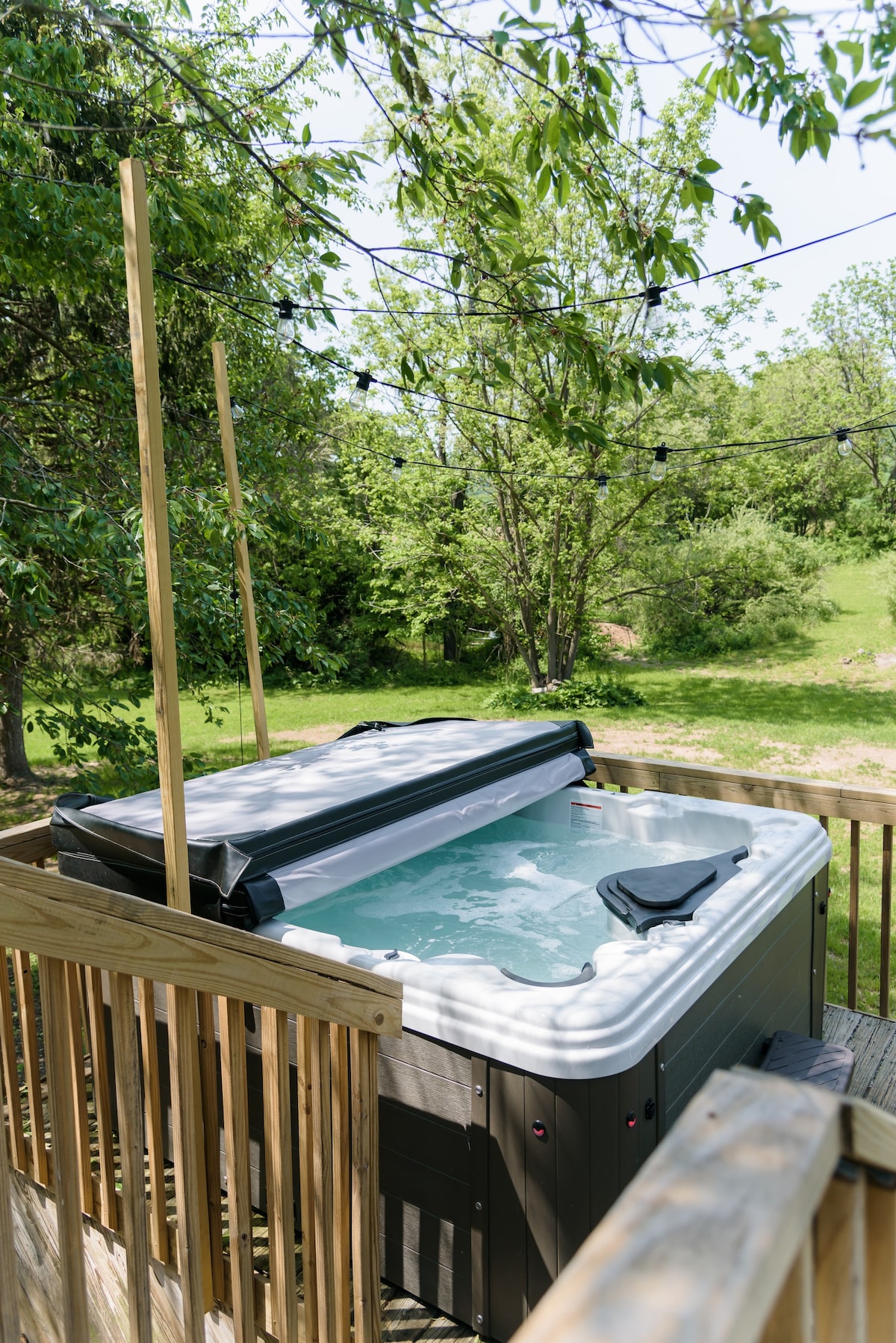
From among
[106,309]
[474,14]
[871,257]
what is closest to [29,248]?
[106,309]

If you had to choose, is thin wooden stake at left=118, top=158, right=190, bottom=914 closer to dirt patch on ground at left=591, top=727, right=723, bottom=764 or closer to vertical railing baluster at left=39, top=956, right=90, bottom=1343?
vertical railing baluster at left=39, top=956, right=90, bottom=1343

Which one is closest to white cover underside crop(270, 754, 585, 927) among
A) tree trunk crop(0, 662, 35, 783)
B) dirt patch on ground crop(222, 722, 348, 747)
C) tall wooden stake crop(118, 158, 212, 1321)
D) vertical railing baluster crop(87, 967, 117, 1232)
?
tall wooden stake crop(118, 158, 212, 1321)

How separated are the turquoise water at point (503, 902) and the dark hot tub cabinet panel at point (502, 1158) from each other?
603 mm

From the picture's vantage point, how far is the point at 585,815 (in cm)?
340

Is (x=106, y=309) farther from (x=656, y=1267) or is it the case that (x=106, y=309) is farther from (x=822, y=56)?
(x=656, y=1267)

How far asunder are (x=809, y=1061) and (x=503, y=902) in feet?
3.38

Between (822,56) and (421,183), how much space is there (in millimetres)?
963

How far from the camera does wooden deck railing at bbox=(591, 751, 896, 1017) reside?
2.85 m

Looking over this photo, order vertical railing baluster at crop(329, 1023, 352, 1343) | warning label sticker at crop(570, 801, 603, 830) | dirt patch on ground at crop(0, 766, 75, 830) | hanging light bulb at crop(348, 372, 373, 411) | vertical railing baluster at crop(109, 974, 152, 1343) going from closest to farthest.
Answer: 1. vertical railing baluster at crop(109, 974, 152, 1343)
2. vertical railing baluster at crop(329, 1023, 352, 1343)
3. warning label sticker at crop(570, 801, 603, 830)
4. hanging light bulb at crop(348, 372, 373, 411)
5. dirt patch on ground at crop(0, 766, 75, 830)

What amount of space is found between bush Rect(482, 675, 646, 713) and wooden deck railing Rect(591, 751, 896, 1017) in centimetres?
640

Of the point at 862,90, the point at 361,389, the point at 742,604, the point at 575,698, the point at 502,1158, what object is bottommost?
the point at 575,698

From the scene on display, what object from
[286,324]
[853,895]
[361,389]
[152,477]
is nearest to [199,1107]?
[152,477]

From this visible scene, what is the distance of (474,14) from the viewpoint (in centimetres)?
209

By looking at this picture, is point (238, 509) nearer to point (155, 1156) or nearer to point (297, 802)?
point (297, 802)
